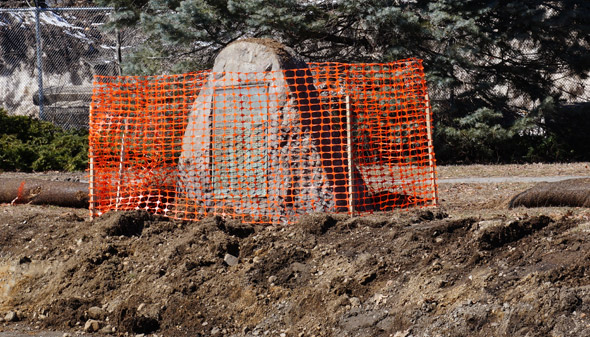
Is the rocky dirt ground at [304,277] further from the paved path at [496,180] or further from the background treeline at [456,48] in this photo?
the background treeline at [456,48]

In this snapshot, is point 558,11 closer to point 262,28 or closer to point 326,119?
point 262,28

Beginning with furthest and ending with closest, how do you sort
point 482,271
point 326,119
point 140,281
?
point 326,119
point 140,281
point 482,271

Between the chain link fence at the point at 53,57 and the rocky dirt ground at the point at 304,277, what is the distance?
12.5 metres

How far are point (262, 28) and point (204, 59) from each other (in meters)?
2.45

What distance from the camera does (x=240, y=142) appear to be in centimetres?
852

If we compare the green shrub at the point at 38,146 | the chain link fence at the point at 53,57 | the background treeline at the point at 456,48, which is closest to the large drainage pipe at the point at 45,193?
the green shrub at the point at 38,146

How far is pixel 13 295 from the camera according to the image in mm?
6836

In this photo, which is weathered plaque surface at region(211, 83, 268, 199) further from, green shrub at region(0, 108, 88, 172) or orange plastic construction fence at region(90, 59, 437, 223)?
green shrub at region(0, 108, 88, 172)

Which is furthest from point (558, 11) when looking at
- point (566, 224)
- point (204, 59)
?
point (566, 224)

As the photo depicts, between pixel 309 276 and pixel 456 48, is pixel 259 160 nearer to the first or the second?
pixel 309 276

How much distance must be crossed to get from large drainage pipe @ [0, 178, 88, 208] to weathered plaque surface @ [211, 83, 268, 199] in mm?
2399

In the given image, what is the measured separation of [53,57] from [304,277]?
16001mm

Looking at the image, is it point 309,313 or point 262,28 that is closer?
point 309,313

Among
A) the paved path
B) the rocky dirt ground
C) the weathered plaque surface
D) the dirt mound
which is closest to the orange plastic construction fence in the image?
the weathered plaque surface
